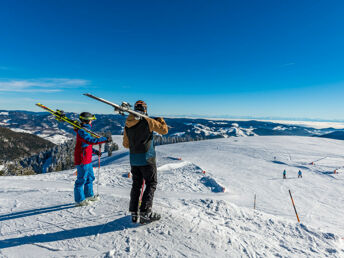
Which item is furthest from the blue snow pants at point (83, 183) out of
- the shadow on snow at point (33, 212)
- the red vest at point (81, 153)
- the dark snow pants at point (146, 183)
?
the dark snow pants at point (146, 183)

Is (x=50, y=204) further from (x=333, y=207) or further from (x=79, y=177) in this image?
(x=333, y=207)

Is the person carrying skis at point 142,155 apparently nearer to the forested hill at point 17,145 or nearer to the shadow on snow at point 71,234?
the shadow on snow at point 71,234

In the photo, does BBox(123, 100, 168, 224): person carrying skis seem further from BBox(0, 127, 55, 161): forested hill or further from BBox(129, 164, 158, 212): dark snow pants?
BBox(0, 127, 55, 161): forested hill

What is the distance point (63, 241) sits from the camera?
3.93 meters

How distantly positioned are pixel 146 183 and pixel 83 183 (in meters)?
2.55

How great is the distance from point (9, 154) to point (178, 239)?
698 ft

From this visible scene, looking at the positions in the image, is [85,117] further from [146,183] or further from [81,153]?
[146,183]

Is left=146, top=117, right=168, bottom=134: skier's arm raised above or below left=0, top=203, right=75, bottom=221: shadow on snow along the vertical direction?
above

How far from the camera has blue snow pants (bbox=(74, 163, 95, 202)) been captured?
568 centimetres

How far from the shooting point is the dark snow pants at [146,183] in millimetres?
4495

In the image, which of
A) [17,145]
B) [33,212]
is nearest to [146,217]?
[33,212]

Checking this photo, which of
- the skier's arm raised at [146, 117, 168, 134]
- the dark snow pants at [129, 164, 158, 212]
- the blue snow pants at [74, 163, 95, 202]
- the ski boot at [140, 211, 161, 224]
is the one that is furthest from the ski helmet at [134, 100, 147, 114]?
the blue snow pants at [74, 163, 95, 202]

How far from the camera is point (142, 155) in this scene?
14.5 feet

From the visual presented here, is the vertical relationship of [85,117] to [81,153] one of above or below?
above
